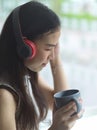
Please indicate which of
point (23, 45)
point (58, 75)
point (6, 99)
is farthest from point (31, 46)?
point (58, 75)

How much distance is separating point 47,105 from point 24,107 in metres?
0.17

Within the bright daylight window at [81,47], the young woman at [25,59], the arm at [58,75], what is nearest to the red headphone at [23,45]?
the young woman at [25,59]

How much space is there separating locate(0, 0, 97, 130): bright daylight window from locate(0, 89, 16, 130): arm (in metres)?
0.55

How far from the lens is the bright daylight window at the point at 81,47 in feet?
4.47

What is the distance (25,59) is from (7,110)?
15 centimetres

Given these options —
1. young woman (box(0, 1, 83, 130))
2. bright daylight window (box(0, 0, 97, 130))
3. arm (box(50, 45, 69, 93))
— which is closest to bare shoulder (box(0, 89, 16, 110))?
Result: young woman (box(0, 1, 83, 130))

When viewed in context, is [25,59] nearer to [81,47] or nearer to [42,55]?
[42,55]

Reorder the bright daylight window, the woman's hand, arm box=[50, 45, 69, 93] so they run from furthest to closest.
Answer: the bright daylight window < arm box=[50, 45, 69, 93] < the woman's hand

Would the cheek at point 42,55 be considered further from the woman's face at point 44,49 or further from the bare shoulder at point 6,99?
the bare shoulder at point 6,99

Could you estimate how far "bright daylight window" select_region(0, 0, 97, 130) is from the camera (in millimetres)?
1363

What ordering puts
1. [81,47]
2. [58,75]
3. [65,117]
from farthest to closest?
[81,47] → [58,75] → [65,117]

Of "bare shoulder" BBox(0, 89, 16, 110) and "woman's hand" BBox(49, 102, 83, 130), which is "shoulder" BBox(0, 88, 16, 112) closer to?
"bare shoulder" BBox(0, 89, 16, 110)

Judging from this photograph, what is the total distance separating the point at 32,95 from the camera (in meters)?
1.01

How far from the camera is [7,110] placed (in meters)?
0.82
